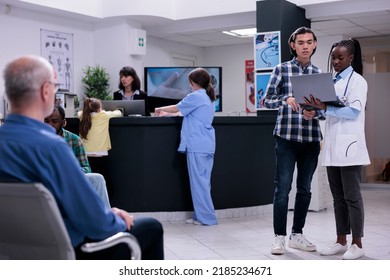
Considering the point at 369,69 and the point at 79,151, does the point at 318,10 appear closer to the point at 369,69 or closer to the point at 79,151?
the point at 369,69

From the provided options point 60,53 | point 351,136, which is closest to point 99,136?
point 351,136

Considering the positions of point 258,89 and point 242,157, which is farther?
point 258,89

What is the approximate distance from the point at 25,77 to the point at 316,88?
2.05m

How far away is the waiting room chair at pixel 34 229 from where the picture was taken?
5.67 feet

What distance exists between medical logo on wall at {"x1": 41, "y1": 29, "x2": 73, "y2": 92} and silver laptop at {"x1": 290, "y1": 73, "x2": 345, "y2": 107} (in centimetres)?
489

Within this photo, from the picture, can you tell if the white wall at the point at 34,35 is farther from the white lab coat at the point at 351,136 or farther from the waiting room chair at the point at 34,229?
the waiting room chair at the point at 34,229

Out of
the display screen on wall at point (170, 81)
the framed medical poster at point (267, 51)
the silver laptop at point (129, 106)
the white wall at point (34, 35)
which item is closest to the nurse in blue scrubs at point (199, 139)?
the silver laptop at point (129, 106)

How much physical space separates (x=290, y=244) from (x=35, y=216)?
100.0 inches

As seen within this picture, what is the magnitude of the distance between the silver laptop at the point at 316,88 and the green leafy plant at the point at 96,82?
498cm

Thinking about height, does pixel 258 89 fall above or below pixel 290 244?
above

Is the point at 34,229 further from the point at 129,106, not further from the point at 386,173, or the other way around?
the point at 386,173

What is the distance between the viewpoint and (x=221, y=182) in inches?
218
